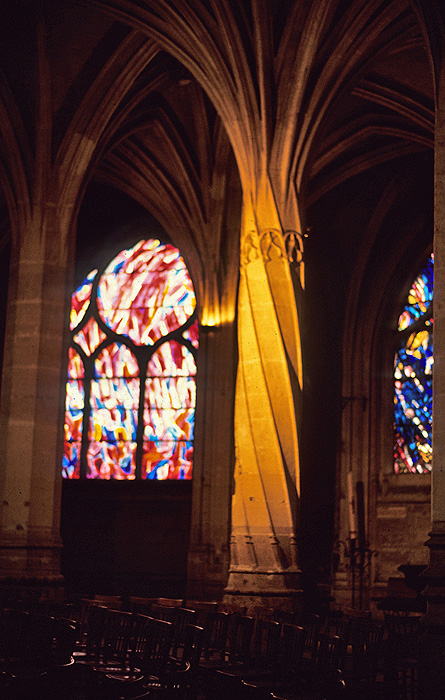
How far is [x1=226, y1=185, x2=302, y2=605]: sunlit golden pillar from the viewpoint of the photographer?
39.9ft

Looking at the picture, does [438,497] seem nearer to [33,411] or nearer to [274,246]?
[274,246]

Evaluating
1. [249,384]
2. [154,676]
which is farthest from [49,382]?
[154,676]

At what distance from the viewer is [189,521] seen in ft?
64.3

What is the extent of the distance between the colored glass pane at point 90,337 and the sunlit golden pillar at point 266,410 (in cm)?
898

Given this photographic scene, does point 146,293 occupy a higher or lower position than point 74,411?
higher

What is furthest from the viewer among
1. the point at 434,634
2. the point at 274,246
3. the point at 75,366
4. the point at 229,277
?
the point at 75,366

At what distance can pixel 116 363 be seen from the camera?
21.0 meters

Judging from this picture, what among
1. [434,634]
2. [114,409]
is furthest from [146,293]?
[434,634]

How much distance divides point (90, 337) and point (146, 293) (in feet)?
5.12

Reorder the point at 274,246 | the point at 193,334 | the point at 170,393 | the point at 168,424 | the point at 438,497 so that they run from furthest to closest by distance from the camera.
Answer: the point at 193,334
the point at 170,393
the point at 168,424
the point at 274,246
the point at 438,497

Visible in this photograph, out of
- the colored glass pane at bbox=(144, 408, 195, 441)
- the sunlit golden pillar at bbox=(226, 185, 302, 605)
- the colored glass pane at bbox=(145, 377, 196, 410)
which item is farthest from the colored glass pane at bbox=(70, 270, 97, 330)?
the sunlit golden pillar at bbox=(226, 185, 302, 605)

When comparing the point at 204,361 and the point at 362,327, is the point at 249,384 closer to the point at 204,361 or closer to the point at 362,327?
the point at 204,361

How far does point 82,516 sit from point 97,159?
7865 mm

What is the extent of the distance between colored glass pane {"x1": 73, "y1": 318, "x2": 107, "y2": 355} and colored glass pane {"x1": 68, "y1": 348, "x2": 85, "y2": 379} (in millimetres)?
226
